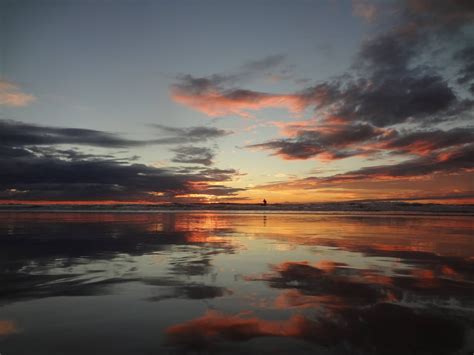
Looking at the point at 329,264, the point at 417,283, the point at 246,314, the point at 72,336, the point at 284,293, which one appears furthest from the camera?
the point at 329,264

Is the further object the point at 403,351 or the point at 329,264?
the point at 329,264

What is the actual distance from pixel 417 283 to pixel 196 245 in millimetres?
10288

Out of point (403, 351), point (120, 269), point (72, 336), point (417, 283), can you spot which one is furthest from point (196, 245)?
point (403, 351)

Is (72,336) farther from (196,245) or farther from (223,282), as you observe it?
(196,245)

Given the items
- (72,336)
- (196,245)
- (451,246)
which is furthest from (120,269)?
(451,246)

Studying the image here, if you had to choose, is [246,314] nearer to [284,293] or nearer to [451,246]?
[284,293]

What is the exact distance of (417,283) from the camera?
9.20 meters

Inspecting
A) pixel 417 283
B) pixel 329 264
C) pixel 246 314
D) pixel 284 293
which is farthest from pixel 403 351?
pixel 329 264

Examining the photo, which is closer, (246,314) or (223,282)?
(246,314)

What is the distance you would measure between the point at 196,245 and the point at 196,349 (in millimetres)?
11950

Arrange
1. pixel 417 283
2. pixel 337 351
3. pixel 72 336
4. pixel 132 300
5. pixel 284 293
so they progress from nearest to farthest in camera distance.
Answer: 1. pixel 337 351
2. pixel 72 336
3. pixel 132 300
4. pixel 284 293
5. pixel 417 283

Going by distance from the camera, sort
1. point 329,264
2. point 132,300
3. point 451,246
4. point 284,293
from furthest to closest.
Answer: point 451,246
point 329,264
point 284,293
point 132,300

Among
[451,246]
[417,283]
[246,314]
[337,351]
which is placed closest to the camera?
[337,351]

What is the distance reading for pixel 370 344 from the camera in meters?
5.38
